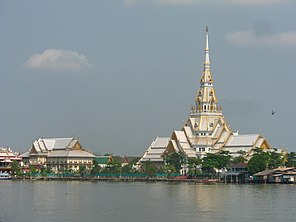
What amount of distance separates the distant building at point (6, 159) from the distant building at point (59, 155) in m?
3.56

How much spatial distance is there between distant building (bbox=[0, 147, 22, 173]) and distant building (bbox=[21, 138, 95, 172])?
11.7 ft

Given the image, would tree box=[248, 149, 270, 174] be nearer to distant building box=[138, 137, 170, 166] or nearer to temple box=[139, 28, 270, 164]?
temple box=[139, 28, 270, 164]

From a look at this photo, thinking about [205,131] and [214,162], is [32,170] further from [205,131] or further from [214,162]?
[214,162]

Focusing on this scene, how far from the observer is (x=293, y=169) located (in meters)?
91.8

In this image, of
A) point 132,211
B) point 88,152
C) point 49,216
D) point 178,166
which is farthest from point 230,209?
point 88,152

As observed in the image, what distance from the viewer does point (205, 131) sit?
11775 centimetres

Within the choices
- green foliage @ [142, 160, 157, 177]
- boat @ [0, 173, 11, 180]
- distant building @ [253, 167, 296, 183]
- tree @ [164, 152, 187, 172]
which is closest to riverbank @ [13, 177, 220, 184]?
green foliage @ [142, 160, 157, 177]

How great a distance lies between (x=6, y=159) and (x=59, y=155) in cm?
919

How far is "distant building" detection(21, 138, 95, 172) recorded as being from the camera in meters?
132

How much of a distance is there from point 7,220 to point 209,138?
249 ft

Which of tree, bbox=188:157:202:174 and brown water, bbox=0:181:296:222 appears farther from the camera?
tree, bbox=188:157:202:174

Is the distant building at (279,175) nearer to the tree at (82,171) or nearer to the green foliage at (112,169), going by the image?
the green foliage at (112,169)

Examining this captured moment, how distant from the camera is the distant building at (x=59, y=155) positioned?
13250cm

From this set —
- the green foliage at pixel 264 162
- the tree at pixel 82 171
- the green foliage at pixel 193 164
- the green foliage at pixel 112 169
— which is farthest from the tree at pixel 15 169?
the green foliage at pixel 264 162
